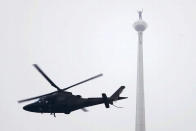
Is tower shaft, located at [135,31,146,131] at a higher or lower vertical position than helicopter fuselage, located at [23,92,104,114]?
higher

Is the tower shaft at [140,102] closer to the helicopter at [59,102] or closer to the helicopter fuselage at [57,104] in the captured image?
the helicopter at [59,102]

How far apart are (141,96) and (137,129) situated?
15.9 m

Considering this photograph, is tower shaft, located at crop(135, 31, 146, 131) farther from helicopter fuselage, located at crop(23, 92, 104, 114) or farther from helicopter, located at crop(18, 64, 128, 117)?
helicopter fuselage, located at crop(23, 92, 104, 114)

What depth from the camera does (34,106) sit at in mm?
49625

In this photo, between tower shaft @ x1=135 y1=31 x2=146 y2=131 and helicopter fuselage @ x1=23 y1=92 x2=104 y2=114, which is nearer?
helicopter fuselage @ x1=23 y1=92 x2=104 y2=114

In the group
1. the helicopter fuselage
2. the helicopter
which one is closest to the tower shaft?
the helicopter

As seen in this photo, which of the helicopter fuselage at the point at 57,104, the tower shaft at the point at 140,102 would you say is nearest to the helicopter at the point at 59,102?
the helicopter fuselage at the point at 57,104

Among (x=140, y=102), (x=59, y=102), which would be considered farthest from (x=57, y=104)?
(x=140, y=102)

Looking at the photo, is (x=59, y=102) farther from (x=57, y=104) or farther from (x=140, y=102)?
(x=140, y=102)

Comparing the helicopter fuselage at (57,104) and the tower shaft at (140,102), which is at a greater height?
the tower shaft at (140,102)

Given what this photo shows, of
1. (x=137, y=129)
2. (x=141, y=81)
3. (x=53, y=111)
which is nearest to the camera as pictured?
(x=53, y=111)

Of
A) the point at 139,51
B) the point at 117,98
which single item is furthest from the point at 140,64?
the point at 117,98

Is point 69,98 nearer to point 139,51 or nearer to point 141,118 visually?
point 141,118

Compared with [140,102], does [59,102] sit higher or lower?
lower
